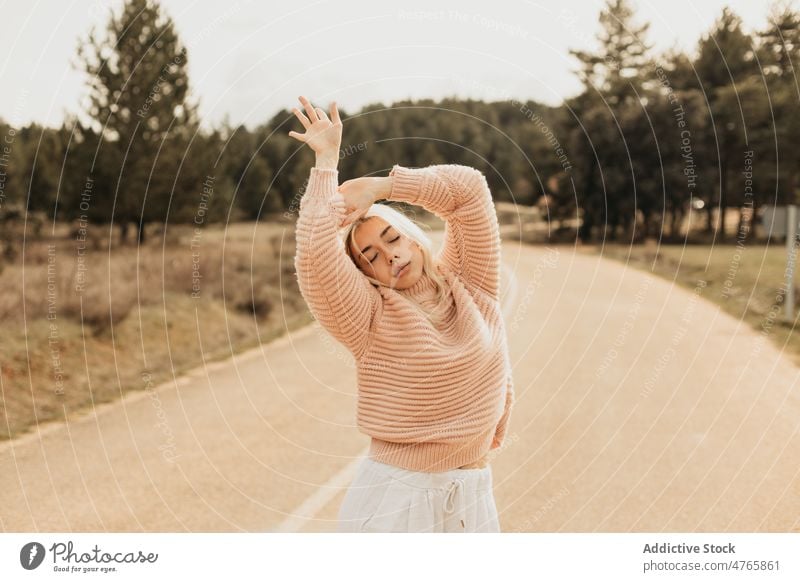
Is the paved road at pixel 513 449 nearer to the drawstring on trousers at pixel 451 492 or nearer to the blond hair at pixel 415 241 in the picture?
→ the drawstring on trousers at pixel 451 492

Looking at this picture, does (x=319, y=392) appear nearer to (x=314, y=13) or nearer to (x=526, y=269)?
(x=314, y=13)

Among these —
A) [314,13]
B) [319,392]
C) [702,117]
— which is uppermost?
[702,117]

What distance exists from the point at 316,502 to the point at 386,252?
3.46 meters

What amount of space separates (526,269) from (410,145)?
26.7 feet

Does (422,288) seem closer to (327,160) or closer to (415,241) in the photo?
(415,241)

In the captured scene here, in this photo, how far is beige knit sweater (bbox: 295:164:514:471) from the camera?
287 cm

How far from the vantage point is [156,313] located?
1323 cm

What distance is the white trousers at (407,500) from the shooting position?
3.04 metres

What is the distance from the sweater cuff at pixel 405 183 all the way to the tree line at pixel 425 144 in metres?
2.00

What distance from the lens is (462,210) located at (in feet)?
10.5

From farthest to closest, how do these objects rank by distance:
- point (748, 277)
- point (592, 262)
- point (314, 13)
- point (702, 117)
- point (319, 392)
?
1. point (702, 117)
2. point (592, 262)
3. point (748, 277)
4. point (319, 392)
5. point (314, 13)

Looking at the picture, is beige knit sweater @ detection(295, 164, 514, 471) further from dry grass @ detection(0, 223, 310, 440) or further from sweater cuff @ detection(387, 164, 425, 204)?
dry grass @ detection(0, 223, 310, 440)

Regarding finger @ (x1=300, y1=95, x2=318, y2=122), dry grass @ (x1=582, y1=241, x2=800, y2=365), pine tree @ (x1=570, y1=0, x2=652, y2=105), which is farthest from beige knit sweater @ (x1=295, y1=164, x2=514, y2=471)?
pine tree @ (x1=570, y1=0, x2=652, y2=105)
